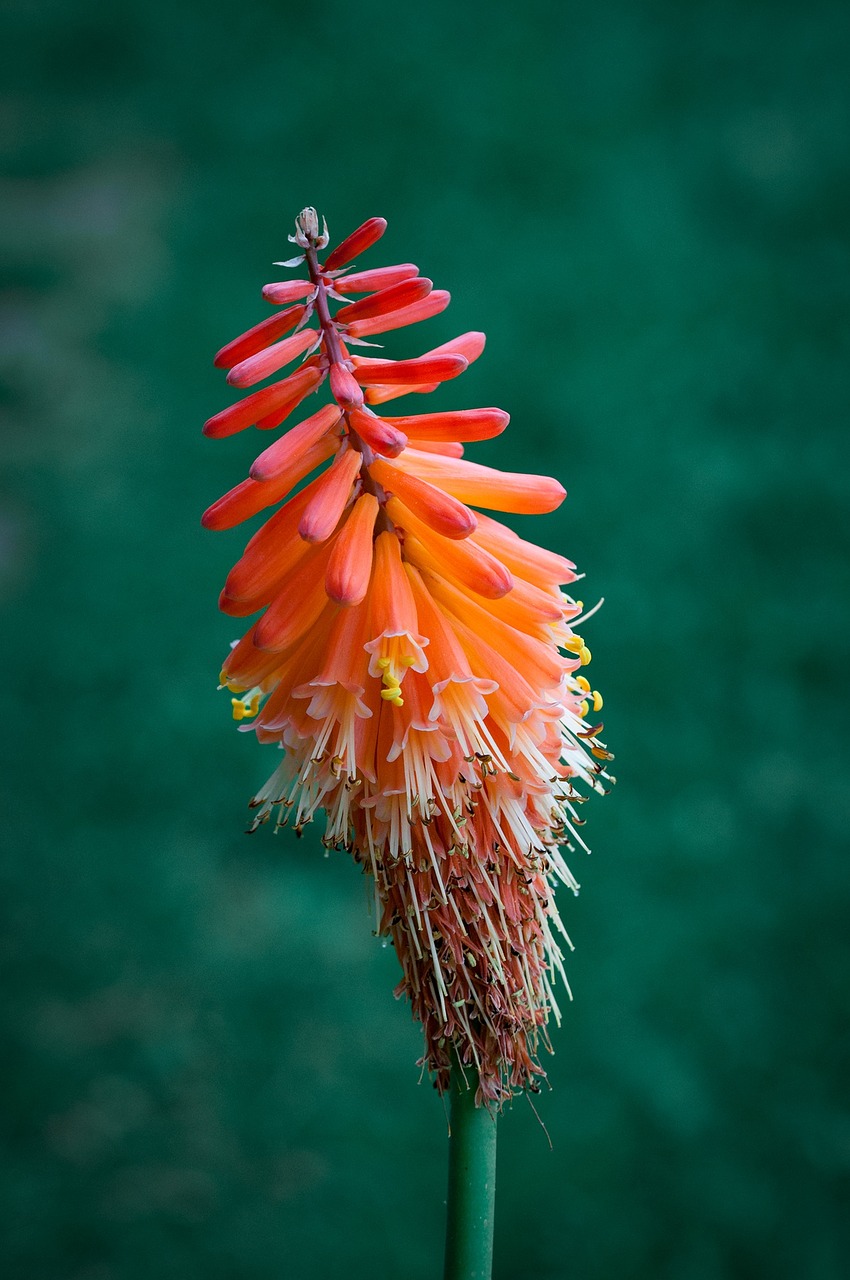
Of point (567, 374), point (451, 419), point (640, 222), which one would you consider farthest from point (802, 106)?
point (451, 419)

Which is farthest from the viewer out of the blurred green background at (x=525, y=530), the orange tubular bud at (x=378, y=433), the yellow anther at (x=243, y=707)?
the blurred green background at (x=525, y=530)

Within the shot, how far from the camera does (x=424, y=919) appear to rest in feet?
1.96

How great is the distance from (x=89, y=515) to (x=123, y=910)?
1.46ft

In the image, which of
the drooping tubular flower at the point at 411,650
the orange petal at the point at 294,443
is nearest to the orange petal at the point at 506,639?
the drooping tubular flower at the point at 411,650

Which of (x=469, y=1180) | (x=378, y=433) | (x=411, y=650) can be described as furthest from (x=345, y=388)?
(x=469, y=1180)

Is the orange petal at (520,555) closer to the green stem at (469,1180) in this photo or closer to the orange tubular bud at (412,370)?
the orange tubular bud at (412,370)

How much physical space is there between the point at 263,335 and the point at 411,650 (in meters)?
0.19

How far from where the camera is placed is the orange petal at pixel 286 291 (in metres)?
0.55

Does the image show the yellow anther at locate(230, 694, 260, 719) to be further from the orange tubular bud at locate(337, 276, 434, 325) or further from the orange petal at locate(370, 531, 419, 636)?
the orange tubular bud at locate(337, 276, 434, 325)

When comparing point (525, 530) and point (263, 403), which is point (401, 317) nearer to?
point (263, 403)

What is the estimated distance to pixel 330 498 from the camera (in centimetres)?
57

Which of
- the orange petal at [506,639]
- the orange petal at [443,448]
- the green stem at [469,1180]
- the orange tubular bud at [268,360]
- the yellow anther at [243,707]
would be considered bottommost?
the green stem at [469,1180]

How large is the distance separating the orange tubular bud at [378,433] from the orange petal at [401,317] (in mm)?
52

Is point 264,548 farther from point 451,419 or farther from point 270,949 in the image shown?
point 270,949
